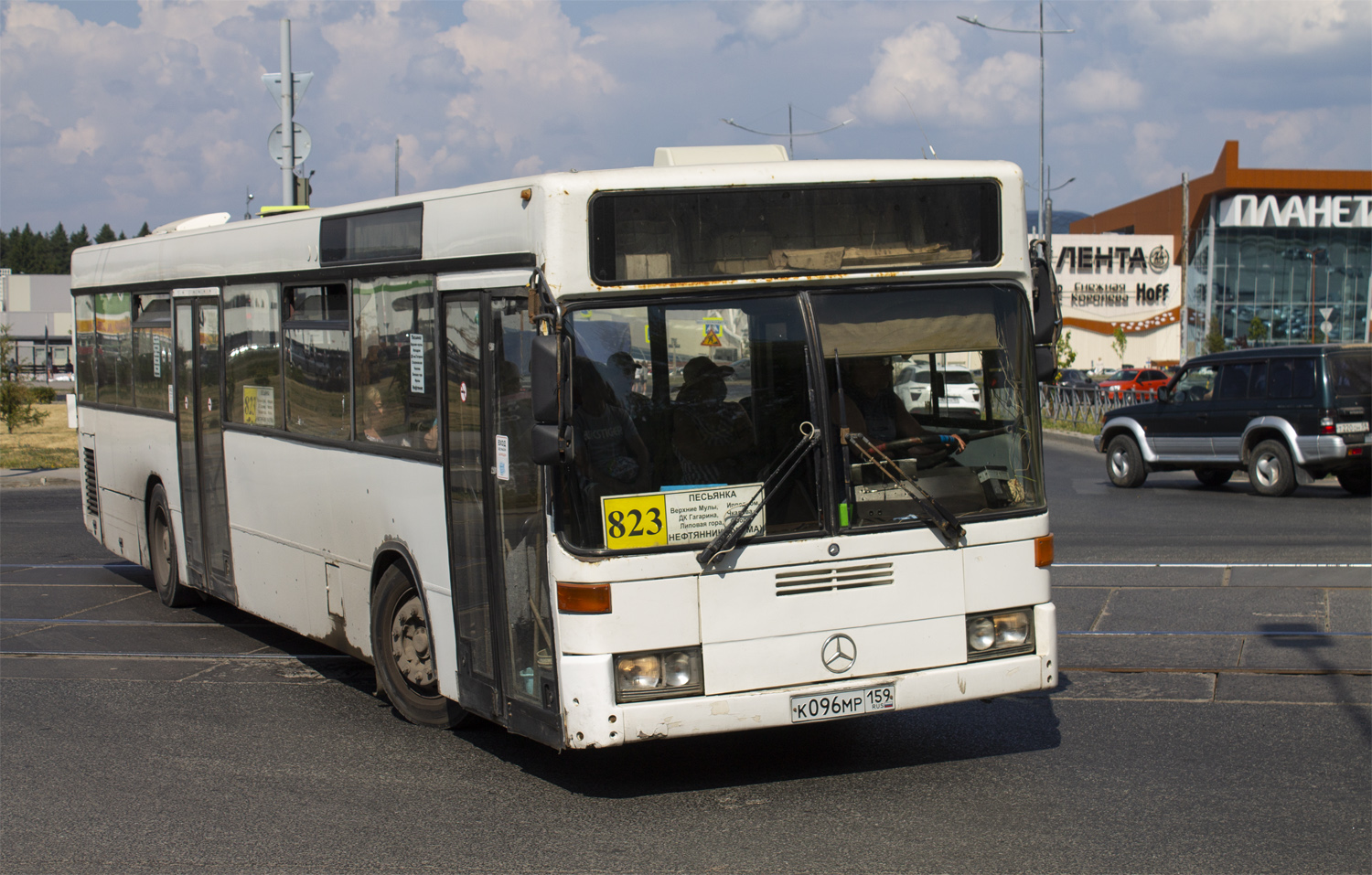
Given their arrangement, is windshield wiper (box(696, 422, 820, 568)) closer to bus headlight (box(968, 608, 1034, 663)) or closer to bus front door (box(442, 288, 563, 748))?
bus front door (box(442, 288, 563, 748))

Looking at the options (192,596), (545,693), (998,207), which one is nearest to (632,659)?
(545,693)

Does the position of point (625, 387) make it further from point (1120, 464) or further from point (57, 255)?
point (57, 255)

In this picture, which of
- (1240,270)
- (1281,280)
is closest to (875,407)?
(1240,270)

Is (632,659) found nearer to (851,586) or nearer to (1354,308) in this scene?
(851,586)

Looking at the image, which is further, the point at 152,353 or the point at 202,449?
the point at 152,353

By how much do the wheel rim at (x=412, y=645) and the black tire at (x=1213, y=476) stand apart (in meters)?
15.8

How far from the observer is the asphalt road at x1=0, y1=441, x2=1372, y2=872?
4.97 meters

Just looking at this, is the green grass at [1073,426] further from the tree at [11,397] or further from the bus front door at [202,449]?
the bus front door at [202,449]

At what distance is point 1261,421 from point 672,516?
14.9 metres

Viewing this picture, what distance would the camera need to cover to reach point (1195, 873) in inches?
183

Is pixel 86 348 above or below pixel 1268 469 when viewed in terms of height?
above

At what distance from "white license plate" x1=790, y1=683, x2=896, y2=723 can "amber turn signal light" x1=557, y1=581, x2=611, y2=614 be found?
857 millimetres

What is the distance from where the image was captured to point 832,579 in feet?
18.0

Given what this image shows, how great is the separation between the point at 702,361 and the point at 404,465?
2000 mm
